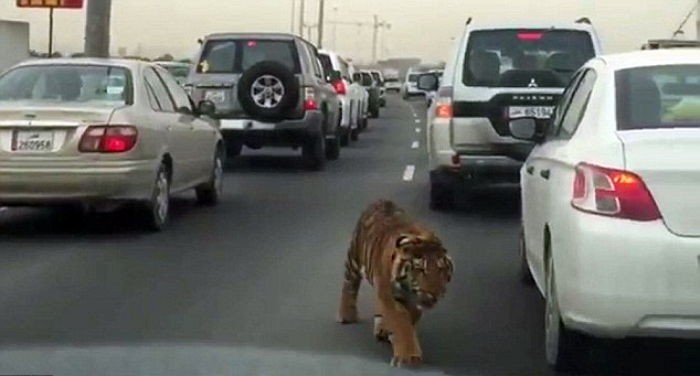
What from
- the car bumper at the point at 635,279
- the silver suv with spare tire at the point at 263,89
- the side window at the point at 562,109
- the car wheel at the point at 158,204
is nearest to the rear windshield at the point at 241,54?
the silver suv with spare tire at the point at 263,89

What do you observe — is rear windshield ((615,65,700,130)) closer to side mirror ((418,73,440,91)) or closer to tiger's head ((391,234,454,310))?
tiger's head ((391,234,454,310))

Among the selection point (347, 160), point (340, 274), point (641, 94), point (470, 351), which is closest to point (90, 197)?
point (340, 274)

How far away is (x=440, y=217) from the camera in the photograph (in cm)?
1475

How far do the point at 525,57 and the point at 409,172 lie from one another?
6481 millimetres

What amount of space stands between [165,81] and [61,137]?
2.11 metres

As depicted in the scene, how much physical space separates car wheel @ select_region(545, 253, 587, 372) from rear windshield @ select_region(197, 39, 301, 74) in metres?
13.0

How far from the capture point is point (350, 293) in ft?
29.5

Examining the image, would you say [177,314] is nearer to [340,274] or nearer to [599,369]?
[340,274]

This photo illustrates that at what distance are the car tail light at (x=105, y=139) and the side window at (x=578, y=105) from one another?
4682 mm

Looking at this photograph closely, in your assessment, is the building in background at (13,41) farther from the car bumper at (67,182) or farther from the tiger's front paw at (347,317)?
the tiger's front paw at (347,317)

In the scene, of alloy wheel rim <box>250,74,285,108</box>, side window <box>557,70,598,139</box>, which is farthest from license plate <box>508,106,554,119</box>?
alloy wheel rim <box>250,74,285,108</box>

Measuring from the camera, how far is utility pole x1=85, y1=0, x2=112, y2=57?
2602 centimetres

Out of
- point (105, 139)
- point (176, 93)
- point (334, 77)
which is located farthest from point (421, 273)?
point (334, 77)

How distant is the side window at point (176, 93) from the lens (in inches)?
560
